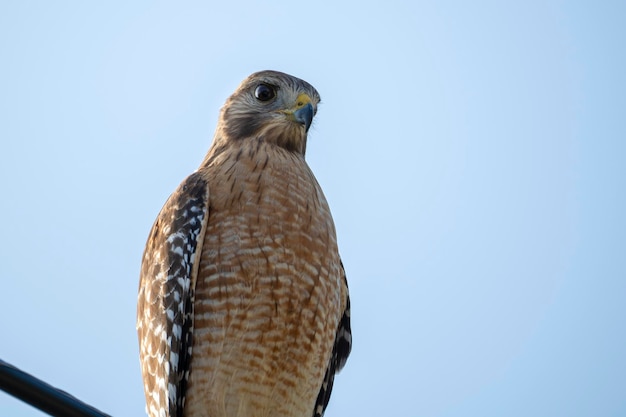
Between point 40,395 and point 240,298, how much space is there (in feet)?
8.54

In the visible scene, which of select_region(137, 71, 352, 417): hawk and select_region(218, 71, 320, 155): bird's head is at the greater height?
select_region(218, 71, 320, 155): bird's head

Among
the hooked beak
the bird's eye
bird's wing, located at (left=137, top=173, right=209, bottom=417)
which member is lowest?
bird's wing, located at (left=137, top=173, right=209, bottom=417)

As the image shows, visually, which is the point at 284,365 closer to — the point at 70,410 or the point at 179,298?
the point at 179,298

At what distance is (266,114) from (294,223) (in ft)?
5.12

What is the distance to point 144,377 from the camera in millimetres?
6230

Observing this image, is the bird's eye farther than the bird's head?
Yes

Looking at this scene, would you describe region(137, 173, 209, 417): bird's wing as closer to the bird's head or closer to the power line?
the bird's head

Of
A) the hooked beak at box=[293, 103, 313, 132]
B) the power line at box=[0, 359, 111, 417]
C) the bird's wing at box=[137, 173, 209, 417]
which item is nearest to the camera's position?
the power line at box=[0, 359, 111, 417]

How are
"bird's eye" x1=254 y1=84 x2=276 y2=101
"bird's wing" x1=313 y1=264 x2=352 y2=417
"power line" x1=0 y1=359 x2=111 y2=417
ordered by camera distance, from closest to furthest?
"power line" x1=0 y1=359 x2=111 y2=417
"bird's wing" x1=313 y1=264 x2=352 y2=417
"bird's eye" x1=254 y1=84 x2=276 y2=101

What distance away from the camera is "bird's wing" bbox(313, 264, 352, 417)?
668 centimetres

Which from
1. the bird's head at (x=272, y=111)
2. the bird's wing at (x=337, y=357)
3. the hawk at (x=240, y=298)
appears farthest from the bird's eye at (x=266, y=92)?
the bird's wing at (x=337, y=357)

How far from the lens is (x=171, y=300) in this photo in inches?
233

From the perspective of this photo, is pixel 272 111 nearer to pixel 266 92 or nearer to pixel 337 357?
pixel 266 92

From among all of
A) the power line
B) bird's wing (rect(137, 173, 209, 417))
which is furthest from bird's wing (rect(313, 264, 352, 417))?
the power line
